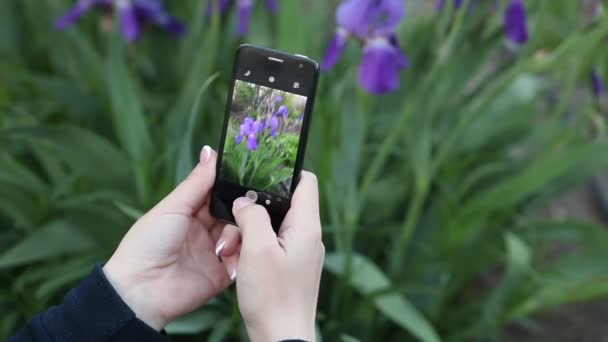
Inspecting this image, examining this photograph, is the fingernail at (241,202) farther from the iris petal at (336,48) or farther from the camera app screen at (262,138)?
the iris petal at (336,48)

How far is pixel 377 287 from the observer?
1.10 m

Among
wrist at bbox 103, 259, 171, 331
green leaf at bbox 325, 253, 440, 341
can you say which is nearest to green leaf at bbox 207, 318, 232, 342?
green leaf at bbox 325, 253, 440, 341

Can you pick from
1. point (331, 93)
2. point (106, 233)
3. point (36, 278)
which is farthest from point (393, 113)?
point (36, 278)

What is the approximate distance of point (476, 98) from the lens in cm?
140

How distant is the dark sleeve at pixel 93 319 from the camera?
658 millimetres

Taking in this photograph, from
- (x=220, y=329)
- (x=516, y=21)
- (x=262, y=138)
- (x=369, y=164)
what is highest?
(x=516, y=21)

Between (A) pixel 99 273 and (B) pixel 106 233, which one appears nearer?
(A) pixel 99 273

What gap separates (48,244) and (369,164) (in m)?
0.62

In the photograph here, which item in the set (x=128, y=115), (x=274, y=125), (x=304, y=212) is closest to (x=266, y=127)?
(x=274, y=125)

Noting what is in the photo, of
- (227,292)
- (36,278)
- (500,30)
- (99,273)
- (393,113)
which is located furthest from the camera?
(393,113)

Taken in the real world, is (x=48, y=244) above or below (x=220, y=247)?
below

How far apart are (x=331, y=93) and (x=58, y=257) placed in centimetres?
58

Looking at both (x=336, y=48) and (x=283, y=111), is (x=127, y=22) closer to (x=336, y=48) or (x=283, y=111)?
(x=336, y=48)

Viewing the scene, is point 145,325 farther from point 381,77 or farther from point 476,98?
point 476,98
